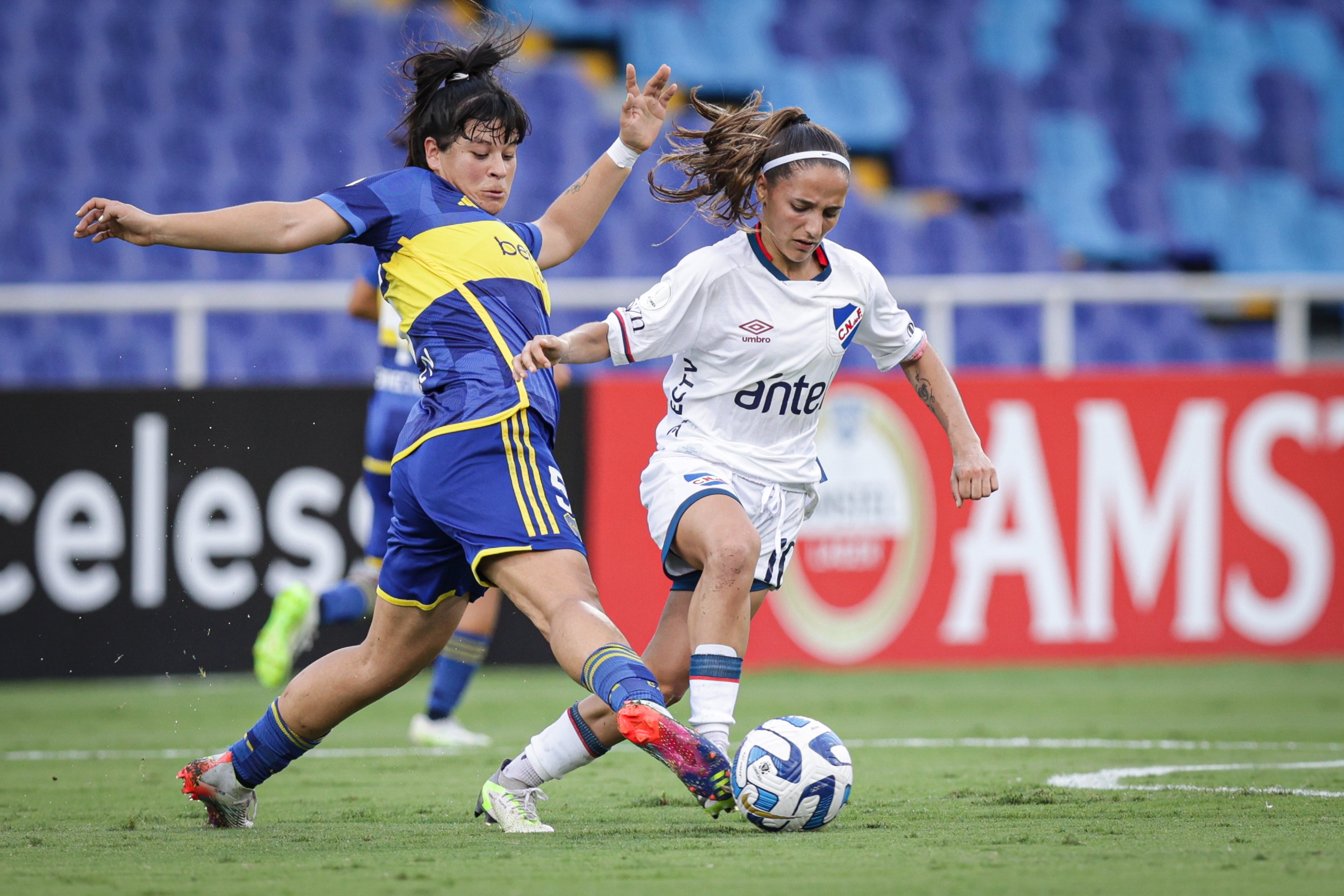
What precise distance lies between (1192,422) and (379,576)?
20.5 ft

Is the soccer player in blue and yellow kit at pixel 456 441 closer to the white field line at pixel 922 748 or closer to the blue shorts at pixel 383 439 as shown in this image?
the white field line at pixel 922 748

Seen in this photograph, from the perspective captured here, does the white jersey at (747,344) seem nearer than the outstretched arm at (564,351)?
No

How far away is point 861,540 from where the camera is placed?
344 inches

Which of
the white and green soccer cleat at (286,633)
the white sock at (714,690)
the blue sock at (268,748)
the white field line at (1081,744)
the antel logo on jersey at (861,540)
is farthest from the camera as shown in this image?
the antel logo on jersey at (861,540)

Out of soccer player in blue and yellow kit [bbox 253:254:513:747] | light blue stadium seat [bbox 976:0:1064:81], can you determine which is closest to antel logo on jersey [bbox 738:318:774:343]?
soccer player in blue and yellow kit [bbox 253:254:513:747]

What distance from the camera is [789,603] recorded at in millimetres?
8773

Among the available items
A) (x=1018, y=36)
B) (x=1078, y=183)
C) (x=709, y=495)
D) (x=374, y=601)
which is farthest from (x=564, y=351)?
(x=1018, y=36)

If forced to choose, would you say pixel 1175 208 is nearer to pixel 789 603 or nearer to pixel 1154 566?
pixel 1154 566

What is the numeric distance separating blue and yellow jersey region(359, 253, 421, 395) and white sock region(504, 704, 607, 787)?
2628 millimetres

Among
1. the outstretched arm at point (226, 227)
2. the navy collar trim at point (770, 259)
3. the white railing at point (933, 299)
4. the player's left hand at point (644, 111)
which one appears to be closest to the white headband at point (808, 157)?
the navy collar trim at point (770, 259)

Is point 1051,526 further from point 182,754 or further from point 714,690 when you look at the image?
point 714,690

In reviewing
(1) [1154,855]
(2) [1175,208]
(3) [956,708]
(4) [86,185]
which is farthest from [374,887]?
(2) [1175,208]

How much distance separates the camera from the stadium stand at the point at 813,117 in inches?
431

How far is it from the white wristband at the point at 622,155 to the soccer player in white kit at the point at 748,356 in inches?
8.2
